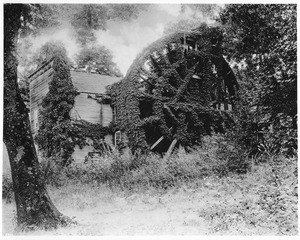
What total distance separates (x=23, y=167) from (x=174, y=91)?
912cm

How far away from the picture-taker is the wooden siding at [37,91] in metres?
16.3

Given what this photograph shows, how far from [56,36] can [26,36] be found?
814 mm

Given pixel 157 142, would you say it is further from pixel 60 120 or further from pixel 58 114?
pixel 58 114

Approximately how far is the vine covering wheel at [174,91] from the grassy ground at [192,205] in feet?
12.3

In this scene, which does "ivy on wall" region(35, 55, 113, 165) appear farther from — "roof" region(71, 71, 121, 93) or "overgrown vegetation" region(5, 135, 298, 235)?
"overgrown vegetation" region(5, 135, 298, 235)

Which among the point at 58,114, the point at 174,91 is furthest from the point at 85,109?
the point at 174,91

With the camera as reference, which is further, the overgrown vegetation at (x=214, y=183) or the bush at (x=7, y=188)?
the bush at (x=7, y=188)

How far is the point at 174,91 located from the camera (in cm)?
1391

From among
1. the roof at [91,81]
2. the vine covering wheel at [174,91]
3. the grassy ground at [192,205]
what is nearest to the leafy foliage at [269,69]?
the grassy ground at [192,205]

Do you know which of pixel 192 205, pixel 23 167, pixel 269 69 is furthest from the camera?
pixel 269 69

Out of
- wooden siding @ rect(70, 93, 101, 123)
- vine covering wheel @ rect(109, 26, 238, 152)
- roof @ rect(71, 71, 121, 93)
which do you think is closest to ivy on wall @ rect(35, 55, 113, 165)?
wooden siding @ rect(70, 93, 101, 123)

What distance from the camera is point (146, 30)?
840 centimetres

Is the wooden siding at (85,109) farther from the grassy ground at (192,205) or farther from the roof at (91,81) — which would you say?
the grassy ground at (192,205)

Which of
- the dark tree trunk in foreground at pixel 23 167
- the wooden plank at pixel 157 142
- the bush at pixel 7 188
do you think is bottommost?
the bush at pixel 7 188
